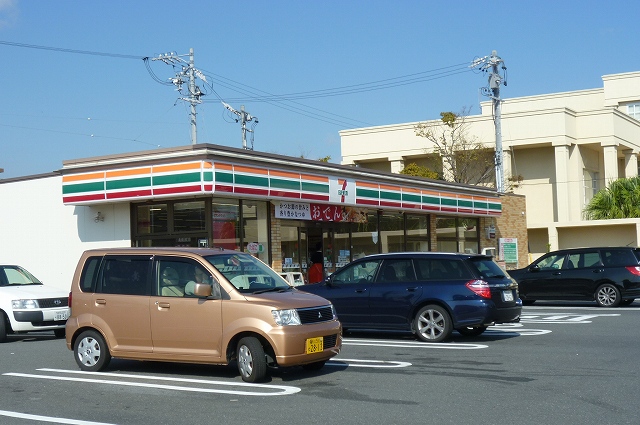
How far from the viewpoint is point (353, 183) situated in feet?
81.7

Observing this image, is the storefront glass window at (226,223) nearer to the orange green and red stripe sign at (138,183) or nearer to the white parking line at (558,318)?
the orange green and red stripe sign at (138,183)

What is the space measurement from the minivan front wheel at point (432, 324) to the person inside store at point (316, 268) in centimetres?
1016

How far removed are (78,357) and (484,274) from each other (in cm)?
695

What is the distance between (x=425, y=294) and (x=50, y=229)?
12918mm

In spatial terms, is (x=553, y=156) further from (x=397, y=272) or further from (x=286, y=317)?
(x=286, y=317)

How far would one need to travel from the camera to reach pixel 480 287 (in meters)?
14.0

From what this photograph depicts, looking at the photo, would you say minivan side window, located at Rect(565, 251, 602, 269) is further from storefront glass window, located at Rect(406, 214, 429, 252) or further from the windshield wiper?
the windshield wiper

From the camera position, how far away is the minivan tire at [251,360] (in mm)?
9953

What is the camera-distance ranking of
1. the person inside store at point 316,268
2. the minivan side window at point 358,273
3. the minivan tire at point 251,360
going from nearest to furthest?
the minivan tire at point 251,360, the minivan side window at point 358,273, the person inside store at point 316,268

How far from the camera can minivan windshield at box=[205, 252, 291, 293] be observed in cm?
1068

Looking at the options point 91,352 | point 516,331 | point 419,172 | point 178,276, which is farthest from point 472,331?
point 419,172

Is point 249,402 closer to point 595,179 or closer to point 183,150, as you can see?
point 183,150

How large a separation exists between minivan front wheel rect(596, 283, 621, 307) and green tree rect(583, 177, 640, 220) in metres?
23.1

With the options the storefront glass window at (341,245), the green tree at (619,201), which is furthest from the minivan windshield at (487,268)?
the green tree at (619,201)
